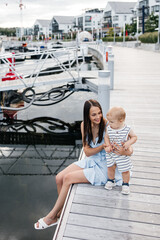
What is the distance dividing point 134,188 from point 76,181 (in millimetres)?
622

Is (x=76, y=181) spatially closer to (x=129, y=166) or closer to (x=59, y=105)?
(x=129, y=166)

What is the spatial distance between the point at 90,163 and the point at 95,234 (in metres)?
0.89

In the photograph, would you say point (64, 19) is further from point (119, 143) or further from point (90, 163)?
point (119, 143)

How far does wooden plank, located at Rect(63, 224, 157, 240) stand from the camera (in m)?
2.26

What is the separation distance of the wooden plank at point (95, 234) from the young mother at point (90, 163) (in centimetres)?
56

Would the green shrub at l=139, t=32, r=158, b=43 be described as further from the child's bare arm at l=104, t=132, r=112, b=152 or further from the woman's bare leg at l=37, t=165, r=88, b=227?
the woman's bare leg at l=37, t=165, r=88, b=227

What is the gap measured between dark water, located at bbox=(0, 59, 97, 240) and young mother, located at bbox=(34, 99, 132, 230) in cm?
163

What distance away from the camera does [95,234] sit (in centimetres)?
230

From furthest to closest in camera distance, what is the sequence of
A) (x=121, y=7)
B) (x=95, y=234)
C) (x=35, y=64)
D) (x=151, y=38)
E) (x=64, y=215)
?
(x=121, y=7), (x=151, y=38), (x=35, y=64), (x=64, y=215), (x=95, y=234)

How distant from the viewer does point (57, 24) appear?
11956cm


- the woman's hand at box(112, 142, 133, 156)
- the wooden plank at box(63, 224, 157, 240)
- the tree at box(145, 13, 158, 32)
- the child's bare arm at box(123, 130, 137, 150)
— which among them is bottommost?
the wooden plank at box(63, 224, 157, 240)

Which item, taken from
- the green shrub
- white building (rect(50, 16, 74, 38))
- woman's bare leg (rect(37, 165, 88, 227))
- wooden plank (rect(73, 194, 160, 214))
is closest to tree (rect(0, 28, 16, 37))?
white building (rect(50, 16, 74, 38))

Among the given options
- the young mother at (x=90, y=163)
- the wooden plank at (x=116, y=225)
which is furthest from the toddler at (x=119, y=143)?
the wooden plank at (x=116, y=225)

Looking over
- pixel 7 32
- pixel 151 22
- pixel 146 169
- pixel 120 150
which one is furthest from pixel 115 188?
pixel 7 32
